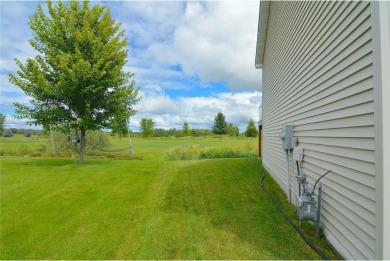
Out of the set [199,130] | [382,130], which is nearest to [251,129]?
[199,130]

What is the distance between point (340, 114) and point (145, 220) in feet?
11.3

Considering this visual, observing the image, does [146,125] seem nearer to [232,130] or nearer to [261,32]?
[232,130]

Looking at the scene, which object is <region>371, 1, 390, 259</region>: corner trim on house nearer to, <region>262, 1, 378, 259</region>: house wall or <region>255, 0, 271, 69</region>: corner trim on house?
<region>262, 1, 378, 259</region>: house wall

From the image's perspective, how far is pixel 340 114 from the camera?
3115 millimetres

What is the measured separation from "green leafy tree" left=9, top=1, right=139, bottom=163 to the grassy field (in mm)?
3278

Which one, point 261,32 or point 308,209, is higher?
point 261,32

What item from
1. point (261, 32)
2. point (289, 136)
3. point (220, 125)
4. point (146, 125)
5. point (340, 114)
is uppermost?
point (261, 32)

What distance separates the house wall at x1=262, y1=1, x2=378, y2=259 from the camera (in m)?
2.50

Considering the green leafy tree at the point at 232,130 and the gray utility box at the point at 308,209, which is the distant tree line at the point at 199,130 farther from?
the gray utility box at the point at 308,209

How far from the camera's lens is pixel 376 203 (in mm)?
2264

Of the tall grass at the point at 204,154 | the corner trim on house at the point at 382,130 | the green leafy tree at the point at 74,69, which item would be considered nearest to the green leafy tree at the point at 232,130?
the tall grass at the point at 204,154

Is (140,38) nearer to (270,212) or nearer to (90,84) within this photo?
(90,84)

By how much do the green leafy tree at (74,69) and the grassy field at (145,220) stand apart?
10.8ft

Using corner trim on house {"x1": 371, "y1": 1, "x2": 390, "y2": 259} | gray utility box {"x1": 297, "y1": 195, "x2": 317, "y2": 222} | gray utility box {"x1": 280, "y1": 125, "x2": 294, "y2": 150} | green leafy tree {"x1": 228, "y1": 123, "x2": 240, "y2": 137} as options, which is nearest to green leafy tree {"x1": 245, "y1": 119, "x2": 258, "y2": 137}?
green leafy tree {"x1": 228, "y1": 123, "x2": 240, "y2": 137}
